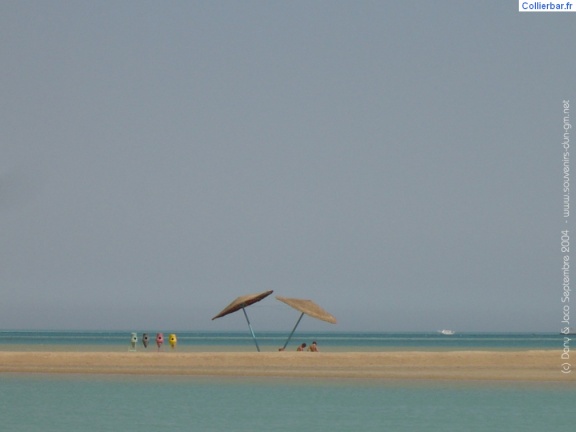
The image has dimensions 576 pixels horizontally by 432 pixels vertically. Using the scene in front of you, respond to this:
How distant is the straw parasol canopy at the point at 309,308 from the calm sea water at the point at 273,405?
6324 millimetres

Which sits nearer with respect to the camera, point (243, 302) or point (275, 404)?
point (275, 404)

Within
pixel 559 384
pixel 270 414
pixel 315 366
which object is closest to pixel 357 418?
pixel 270 414

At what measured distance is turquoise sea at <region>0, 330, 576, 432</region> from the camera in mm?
23328

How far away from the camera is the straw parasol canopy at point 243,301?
42.7 metres

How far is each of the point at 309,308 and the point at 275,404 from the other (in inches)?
589

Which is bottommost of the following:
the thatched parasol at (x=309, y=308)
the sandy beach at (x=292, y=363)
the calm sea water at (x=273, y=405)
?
the calm sea water at (x=273, y=405)

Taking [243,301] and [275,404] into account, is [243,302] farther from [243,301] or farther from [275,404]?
[275,404]

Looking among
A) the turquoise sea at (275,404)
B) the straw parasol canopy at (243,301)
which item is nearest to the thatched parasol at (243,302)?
the straw parasol canopy at (243,301)

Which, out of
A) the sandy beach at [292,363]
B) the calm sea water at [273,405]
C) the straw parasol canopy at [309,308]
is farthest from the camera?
the straw parasol canopy at [309,308]

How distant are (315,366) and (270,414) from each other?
16.5m

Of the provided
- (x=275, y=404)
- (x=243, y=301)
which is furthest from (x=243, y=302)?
(x=275, y=404)

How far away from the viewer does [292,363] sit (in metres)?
41.6

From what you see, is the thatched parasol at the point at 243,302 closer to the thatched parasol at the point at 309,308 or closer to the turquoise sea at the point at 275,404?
the thatched parasol at the point at 309,308

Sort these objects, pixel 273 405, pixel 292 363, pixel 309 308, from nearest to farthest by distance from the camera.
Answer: pixel 273 405 < pixel 292 363 < pixel 309 308
